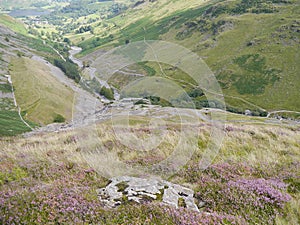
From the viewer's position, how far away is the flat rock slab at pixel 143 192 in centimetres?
773

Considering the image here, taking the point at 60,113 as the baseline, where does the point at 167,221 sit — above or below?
above

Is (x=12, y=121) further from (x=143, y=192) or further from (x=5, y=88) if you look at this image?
(x=143, y=192)

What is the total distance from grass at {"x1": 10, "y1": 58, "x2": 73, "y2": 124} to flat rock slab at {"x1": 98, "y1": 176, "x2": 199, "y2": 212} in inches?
6157

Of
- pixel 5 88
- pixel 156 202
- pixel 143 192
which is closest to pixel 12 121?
pixel 5 88

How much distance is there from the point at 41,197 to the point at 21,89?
20335 centimetres

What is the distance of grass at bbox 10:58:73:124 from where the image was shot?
16012 cm

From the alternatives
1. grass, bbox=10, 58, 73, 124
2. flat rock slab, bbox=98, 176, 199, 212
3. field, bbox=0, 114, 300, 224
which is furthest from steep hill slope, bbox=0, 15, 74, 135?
flat rock slab, bbox=98, 176, 199, 212

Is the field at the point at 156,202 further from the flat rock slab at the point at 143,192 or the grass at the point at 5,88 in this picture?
the grass at the point at 5,88

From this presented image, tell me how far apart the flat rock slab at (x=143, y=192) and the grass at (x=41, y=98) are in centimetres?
15639

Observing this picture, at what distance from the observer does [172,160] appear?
1116 cm

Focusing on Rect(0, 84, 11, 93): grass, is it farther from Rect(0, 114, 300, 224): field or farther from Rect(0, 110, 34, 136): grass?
Rect(0, 114, 300, 224): field

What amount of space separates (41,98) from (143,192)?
589ft

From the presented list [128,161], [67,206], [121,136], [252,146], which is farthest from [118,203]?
[252,146]

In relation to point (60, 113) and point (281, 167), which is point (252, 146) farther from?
point (60, 113)
